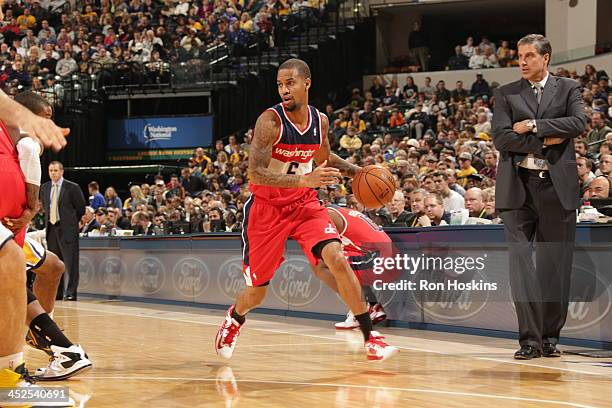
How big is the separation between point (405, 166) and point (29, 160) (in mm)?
8048

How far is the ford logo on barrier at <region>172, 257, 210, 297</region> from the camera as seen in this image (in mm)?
12055

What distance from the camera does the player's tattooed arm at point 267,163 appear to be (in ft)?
19.8

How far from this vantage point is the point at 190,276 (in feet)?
40.5

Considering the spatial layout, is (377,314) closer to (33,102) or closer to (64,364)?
(64,364)

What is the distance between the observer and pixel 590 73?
17609 millimetres

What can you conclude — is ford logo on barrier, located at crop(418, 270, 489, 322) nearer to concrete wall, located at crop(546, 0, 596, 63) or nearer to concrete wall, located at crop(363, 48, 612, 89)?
concrete wall, located at crop(363, 48, 612, 89)

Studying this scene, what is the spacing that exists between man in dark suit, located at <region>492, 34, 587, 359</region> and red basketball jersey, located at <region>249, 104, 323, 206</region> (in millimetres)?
1385

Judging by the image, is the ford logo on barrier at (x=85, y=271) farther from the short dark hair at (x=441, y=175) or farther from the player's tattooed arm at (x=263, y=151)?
the player's tattooed arm at (x=263, y=151)

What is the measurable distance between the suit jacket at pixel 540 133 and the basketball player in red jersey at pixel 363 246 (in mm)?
2309

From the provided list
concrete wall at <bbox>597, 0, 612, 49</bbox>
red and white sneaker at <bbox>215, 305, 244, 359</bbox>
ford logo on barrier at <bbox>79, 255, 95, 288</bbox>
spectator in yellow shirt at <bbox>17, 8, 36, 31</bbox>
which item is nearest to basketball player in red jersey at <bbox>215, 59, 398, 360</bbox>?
red and white sneaker at <bbox>215, 305, 244, 359</bbox>

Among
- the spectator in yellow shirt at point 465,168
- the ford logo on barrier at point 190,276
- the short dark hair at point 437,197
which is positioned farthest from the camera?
the spectator in yellow shirt at point 465,168

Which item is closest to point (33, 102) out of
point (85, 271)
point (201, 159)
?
point (85, 271)

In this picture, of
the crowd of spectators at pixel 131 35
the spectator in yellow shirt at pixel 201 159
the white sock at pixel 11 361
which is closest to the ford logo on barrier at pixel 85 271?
the spectator in yellow shirt at pixel 201 159

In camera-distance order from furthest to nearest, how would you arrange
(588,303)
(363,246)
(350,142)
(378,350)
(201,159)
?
1. (201,159)
2. (350,142)
3. (363,246)
4. (588,303)
5. (378,350)
